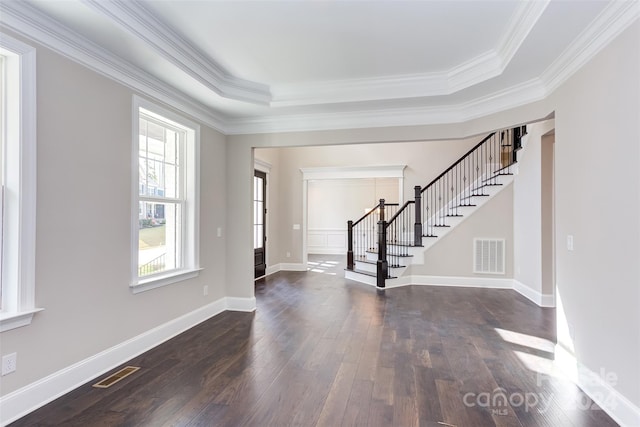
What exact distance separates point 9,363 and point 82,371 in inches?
22.0

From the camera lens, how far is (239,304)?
4645 millimetres

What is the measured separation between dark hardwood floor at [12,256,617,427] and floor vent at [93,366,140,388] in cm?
8

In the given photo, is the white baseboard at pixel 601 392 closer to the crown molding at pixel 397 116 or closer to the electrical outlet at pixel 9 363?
the crown molding at pixel 397 116

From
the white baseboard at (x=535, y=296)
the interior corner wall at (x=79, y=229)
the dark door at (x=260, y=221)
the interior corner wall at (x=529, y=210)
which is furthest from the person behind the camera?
the dark door at (x=260, y=221)

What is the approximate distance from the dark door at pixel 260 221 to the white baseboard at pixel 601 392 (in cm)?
552

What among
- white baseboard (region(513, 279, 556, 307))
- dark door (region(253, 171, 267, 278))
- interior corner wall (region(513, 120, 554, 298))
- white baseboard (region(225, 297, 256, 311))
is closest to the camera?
white baseboard (region(225, 297, 256, 311))

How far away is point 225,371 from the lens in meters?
2.81

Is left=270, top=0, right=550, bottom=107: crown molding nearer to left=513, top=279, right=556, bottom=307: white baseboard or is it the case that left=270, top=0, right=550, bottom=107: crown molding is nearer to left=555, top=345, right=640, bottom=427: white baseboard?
left=555, top=345, right=640, bottom=427: white baseboard

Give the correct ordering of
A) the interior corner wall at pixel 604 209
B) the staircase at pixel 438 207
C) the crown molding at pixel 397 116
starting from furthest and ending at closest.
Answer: the staircase at pixel 438 207, the crown molding at pixel 397 116, the interior corner wall at pixel 604 209

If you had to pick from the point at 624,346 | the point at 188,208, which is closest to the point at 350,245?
the point at 188,208

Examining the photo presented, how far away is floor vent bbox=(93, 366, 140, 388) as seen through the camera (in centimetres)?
256

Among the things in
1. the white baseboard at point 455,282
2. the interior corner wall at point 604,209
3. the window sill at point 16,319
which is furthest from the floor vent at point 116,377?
Result: the white baseboard at point 455,282

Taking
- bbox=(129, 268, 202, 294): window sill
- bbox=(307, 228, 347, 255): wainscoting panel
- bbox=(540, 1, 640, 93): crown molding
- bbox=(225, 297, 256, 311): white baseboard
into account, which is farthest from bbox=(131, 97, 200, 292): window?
bbox=(307, 228, 347, 255): wainscoting panel

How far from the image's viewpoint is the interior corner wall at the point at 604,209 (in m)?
2.02
